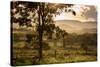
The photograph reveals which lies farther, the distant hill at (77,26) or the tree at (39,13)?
the distant hill at (77,26)

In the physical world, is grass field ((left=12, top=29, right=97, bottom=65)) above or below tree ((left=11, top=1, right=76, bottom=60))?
below

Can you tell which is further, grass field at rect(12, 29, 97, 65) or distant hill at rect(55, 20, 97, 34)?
distant hill at rect(55, 20, 97, 34)

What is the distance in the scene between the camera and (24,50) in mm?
2160

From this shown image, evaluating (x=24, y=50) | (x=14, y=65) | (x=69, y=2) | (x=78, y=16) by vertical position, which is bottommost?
(x=14, y=65)

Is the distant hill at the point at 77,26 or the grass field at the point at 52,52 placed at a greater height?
the distant hill at the point at 77,26

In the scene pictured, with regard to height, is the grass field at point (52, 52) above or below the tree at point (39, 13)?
below

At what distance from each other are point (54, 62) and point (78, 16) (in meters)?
0.62

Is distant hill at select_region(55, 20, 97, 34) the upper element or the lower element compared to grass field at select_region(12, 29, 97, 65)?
upper

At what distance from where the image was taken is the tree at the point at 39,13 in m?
2.14

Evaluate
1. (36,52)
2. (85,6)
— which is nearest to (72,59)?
(36,52)

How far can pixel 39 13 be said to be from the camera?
87.2 inches

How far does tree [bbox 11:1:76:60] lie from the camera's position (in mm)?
2143
